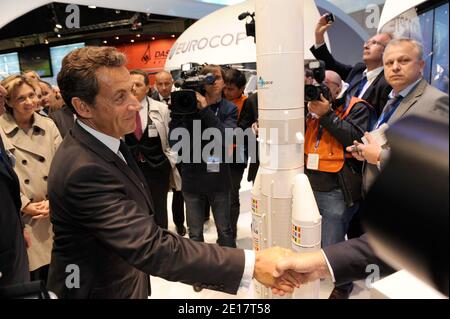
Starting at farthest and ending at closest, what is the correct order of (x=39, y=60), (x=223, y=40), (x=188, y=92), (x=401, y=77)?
(x=39, y=60)
(x=223, y=40)
(x=188, y=92)
(x=401, y=77)

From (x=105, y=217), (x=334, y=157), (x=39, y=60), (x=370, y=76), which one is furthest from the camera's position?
(x=39, y=60)

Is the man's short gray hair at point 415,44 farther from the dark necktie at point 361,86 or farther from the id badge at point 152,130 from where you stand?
the id badge at point 152,130

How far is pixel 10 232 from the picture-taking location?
1563 millimetres

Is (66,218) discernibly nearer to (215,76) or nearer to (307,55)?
(215,76)

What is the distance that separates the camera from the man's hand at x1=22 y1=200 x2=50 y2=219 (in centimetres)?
224

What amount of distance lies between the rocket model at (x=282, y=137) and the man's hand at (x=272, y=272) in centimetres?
55

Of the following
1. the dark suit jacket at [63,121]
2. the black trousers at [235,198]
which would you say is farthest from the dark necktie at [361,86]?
the dark suit jacket at [63,121]

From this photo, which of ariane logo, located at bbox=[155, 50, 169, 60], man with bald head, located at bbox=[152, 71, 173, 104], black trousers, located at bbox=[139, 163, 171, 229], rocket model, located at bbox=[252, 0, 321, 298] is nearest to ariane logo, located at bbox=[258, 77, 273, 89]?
rocket model, located at bbox=[252, 0, 321, 298]

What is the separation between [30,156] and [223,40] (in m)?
5.78

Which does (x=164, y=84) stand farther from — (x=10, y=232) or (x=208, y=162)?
(x=10, y=232)

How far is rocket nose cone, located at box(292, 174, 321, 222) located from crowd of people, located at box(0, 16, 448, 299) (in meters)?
0.39

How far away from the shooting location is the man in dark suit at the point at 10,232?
1528 millimetres

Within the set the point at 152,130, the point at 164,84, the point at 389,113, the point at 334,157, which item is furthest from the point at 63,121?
the point at 389,113

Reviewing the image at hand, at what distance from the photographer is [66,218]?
1247mm
